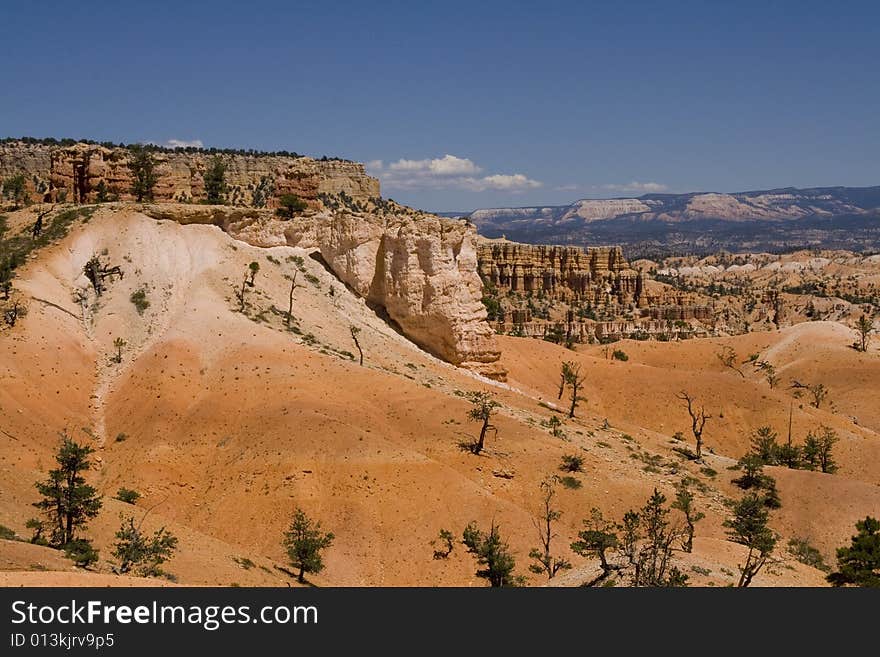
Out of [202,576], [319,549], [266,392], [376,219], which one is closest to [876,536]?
[319,549]

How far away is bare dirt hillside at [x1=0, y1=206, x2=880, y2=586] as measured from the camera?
23266 millimetres

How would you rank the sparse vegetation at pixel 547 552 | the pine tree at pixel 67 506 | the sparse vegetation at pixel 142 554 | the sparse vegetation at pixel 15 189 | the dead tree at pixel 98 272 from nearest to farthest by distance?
1. the sparse vegetation at pixel 142 554
2. the pine tree at pixel 67 506
3. the sparse vegetation at pixel 547 552
4. the dead tree at pixel 98 272
5. the sparse vegetation at pixel 15 189

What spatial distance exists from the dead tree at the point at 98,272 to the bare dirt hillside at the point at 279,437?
1.71ft

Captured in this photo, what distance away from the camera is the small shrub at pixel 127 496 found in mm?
24812

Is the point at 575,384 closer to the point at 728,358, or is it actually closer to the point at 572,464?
the point at 572,464

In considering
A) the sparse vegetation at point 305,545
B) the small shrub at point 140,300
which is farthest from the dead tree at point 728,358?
the sparse vegetation at point 305,545

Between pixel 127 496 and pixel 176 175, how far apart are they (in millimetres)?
68323

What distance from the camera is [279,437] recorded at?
2750 centimetres

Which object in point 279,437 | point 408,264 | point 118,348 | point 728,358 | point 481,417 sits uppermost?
point 408,264

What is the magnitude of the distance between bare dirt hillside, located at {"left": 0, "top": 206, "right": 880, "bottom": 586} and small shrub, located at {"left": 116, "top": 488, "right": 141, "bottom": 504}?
46cm

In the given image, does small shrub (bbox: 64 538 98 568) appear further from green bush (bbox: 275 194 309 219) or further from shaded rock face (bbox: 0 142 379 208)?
green bush (bbox: 275 194 309 219)

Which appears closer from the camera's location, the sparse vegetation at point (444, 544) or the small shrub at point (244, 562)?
the small shrub at point (244, 562)

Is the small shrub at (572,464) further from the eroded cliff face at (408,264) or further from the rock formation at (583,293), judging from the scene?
the rock formation at (583,293)

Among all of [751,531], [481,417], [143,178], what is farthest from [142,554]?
[143,178]
